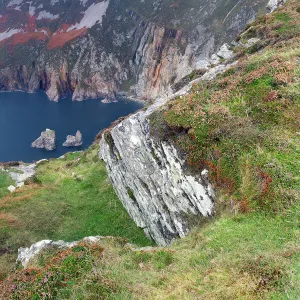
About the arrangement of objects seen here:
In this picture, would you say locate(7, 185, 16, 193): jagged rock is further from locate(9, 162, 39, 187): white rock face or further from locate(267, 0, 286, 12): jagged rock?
locate(267, 0, 286, 12): jagged rock

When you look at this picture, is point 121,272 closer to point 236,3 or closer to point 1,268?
point 1,268

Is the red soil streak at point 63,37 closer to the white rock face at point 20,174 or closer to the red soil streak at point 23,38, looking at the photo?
the red soil streak at point 23,38

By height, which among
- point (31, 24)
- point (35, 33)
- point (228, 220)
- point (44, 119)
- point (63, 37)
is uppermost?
point (31, 24)

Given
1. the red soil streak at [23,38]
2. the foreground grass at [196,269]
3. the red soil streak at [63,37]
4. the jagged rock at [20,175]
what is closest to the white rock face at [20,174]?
the jagged rock at [20,175]

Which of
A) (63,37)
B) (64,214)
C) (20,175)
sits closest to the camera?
(64,214)

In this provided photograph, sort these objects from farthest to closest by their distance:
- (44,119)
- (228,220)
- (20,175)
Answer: (44,119) → (20,175) → (228,220)

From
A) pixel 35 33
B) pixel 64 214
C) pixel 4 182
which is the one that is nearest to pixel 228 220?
pixel 64 214

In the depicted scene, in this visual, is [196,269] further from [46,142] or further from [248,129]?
[46,142]
